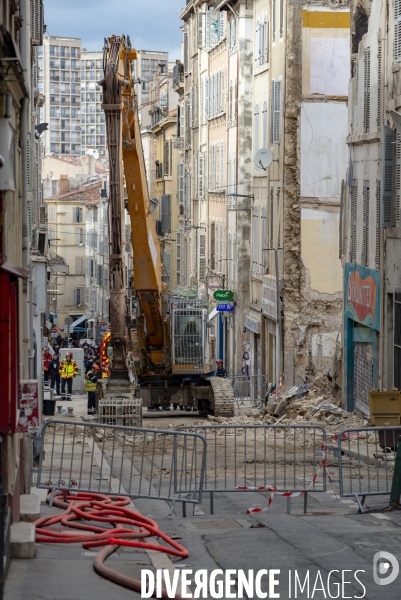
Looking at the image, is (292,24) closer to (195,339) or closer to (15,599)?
(195,339)

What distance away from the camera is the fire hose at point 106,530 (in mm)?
10391

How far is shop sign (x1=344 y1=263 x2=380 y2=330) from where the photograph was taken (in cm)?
2620

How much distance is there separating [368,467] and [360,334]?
546 inches

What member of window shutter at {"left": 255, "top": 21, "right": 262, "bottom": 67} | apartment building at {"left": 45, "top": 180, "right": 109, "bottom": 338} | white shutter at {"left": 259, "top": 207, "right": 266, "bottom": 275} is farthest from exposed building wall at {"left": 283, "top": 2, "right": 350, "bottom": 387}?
apartment building at {"left": 45, "top": 180, "right": 109, "bottom": 338}

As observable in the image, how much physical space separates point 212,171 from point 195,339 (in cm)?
2523

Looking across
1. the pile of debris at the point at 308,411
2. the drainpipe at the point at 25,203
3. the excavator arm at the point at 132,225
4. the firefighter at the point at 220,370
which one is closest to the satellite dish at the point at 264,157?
→ the pile of debris at the point at 308,411

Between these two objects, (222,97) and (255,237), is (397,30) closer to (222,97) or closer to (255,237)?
(255,237)

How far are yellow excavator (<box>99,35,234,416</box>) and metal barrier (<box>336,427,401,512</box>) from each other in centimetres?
613

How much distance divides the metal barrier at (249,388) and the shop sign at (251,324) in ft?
5.35

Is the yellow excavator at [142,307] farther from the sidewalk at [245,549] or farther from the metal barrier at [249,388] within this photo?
the sidewalk at [245,549]

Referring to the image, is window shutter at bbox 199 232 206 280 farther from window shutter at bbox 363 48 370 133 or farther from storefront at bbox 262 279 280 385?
window shutter at bbox 363 48 370 133

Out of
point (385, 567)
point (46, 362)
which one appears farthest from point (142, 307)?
point (385, 567)

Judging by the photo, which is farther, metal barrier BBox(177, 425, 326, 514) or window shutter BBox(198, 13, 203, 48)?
window shutter BBox(198, 13, 203, 48)

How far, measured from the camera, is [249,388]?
140 ft
